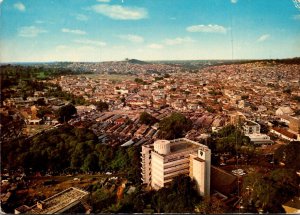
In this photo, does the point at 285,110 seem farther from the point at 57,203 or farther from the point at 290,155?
the point at 57,203

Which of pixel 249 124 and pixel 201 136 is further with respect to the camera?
pixel 249 124

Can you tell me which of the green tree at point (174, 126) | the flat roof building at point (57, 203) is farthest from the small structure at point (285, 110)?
the flat roof building at point (57, 203)

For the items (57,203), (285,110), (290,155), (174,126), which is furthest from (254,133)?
(57,203)

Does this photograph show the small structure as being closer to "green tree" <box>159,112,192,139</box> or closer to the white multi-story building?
the white multi-story building

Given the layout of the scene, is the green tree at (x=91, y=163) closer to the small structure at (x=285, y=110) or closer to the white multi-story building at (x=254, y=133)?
the white multi-story building at (x=254, y=133)

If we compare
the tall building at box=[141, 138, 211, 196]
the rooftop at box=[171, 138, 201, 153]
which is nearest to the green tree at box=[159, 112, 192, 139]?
the rooftop at box=[171, 138, 201, 153]

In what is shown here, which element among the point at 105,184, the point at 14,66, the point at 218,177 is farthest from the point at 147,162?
the point at 14,66

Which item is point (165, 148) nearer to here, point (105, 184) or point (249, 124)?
point (105, 184)
